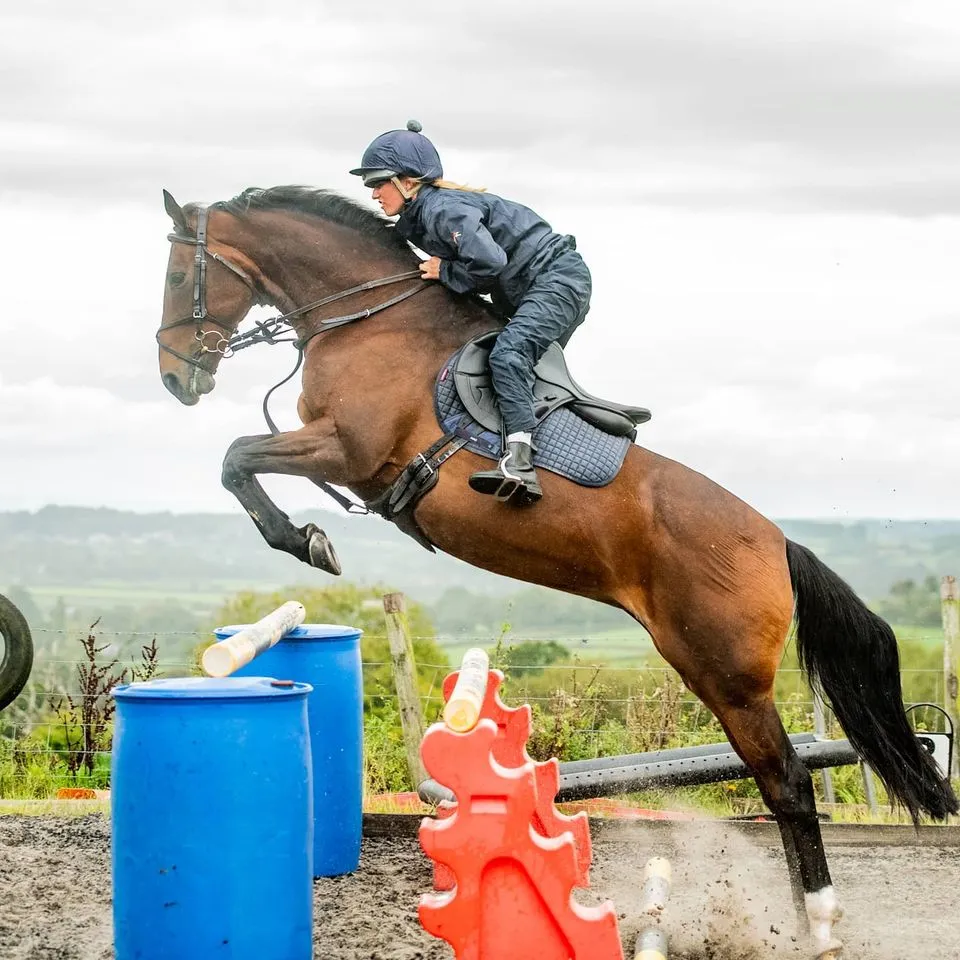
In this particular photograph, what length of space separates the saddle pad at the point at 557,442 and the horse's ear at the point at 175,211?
1.30 meters

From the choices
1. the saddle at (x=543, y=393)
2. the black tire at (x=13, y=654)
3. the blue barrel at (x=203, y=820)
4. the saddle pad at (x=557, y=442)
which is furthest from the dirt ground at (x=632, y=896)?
the saddle at (x=543, y=393)

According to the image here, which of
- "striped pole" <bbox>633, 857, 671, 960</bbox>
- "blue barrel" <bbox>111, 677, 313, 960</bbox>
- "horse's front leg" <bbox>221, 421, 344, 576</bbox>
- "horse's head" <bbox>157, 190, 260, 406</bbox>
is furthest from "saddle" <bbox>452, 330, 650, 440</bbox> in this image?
"striped pole" <bbox>633, 857, 671, 960</bbox>

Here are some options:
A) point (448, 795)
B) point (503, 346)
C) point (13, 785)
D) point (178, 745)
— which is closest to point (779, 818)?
point (448, 795)

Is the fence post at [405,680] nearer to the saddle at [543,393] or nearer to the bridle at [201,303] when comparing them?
the bridle at [201,303]

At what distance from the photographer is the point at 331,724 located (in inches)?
210

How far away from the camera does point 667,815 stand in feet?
22.8

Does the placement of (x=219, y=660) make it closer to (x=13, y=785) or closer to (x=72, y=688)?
(x=13, y=785)

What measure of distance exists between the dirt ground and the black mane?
266 cm

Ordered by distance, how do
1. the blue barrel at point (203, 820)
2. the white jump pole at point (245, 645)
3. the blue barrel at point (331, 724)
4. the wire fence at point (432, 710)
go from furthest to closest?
1. the wire fence at point (432, 710)
2. the blue barrel at point (331, 724)
3. the white jump pole at point (245, 645)
4. the blue barrel at point (203, 820)

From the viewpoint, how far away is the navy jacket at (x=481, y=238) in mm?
4512

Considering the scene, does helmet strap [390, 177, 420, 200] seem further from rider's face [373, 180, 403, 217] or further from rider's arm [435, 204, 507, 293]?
rider's arm [435, 204, 507, 293]

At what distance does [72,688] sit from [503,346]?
5597mm

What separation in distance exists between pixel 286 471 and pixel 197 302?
2.88ft

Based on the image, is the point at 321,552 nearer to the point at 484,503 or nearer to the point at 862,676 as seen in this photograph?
the point at 484,503
